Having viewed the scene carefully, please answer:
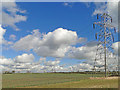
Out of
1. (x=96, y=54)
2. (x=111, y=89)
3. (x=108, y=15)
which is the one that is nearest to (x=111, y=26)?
(x=108, y=15)

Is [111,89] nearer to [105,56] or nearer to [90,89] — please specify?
[90,89]

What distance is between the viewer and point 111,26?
58219 mm

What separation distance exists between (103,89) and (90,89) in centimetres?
213

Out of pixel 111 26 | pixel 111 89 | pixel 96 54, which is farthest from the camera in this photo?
pixel 111 26

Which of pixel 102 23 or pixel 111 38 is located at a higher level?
pixel 102 23

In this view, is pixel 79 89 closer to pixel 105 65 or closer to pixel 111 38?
pixel 105 65

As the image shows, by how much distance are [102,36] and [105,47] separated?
429cm

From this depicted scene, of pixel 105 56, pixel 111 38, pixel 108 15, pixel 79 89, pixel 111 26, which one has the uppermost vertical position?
pixel 108 15

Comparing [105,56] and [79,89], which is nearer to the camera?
[79,89]

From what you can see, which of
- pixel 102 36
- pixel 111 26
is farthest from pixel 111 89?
pixel 111 26

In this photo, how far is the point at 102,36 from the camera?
55750mm

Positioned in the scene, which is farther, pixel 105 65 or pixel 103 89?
pixel 105 65

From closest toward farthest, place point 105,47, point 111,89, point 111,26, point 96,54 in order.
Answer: point 111,89 < point 96,54 < point 105,47 < point 111,26

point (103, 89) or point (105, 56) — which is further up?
point (105, 56)
